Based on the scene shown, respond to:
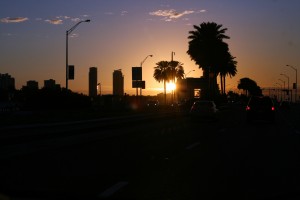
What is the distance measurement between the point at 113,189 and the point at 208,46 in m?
68.6

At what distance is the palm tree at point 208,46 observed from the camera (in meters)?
77.1

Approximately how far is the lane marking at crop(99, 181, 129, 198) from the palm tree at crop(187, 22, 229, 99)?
66.6 m

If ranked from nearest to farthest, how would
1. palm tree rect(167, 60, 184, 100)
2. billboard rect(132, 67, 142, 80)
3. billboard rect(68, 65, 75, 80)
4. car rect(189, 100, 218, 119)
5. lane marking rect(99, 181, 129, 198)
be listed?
lane marking rect(99, 181, 129, 198)
car rect(189, 100, 218, 119)
billboard rect(68, 65, 75, 80)
billboard rect(132, 67, 142, 80)
palm tree rect(167, 60, 184, 100)

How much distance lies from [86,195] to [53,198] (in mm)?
616

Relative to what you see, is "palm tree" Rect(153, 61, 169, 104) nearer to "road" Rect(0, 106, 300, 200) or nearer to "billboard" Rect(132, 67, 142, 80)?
"billboard" Rect(132, 67, 142, 80)

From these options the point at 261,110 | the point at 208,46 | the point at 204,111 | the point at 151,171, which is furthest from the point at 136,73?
the point at 151,171

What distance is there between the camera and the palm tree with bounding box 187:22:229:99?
253ft

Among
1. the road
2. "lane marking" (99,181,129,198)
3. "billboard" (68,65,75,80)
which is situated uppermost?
"billboard" (68,65,75,80)

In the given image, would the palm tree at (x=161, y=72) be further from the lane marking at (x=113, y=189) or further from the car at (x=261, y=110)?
the lane marking at (x=113, y=189)

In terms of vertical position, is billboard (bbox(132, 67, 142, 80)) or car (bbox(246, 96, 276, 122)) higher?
billboard (bbox(132, 67, 142, 80))

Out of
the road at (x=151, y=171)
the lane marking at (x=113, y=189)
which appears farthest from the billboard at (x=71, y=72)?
the lane marking at (x=113, y=189)

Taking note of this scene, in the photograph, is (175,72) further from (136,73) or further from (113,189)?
(113,189)

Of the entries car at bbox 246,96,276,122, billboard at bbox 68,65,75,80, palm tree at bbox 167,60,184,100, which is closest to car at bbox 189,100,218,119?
car at bbox 246,96,276,122

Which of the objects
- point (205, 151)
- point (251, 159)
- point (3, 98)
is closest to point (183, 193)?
point (251, 159)
